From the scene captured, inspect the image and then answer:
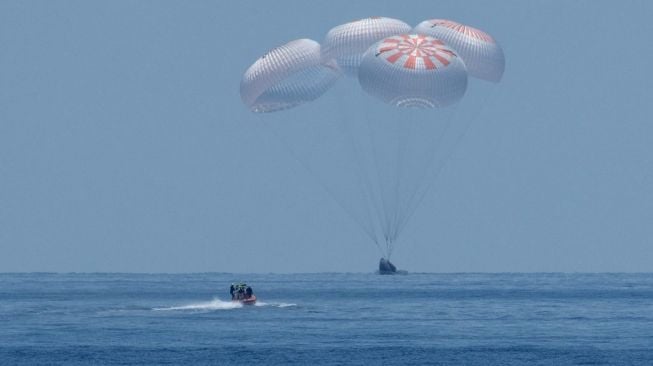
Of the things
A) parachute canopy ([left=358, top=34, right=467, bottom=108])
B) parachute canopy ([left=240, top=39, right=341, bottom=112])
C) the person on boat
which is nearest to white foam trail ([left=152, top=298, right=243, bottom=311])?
the person on boat

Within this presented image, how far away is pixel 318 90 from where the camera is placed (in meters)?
63.7

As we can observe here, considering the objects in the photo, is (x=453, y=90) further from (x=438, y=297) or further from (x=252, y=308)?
(x=438, y=297)

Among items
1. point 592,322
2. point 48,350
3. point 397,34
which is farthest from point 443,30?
point 48,350

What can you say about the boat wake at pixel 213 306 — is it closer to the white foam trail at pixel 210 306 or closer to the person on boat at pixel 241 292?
the white foam trail at pixel 210 306

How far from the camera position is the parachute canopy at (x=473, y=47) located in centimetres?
5947

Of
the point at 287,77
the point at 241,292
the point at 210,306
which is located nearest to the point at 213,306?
the point at 210,306

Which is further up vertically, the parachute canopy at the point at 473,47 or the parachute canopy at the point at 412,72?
the parachute canopy at the point at 473,47

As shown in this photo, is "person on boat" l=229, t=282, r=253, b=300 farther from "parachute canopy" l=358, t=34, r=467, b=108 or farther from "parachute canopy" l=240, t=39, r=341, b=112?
"parachute canopy" l=358, t=34, r=467, b=108

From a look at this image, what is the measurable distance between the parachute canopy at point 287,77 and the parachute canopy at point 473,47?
4.78 meters

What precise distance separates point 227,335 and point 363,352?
7472 millimetres

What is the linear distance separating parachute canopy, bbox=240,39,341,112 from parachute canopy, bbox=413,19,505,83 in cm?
478

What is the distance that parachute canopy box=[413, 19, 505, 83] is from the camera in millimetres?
59469

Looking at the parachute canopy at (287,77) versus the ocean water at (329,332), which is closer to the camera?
the ocean water at (329,332)

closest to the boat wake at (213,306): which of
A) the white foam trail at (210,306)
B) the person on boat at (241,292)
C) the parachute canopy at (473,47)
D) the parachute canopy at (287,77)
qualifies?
the white foam trail at (210,306)
